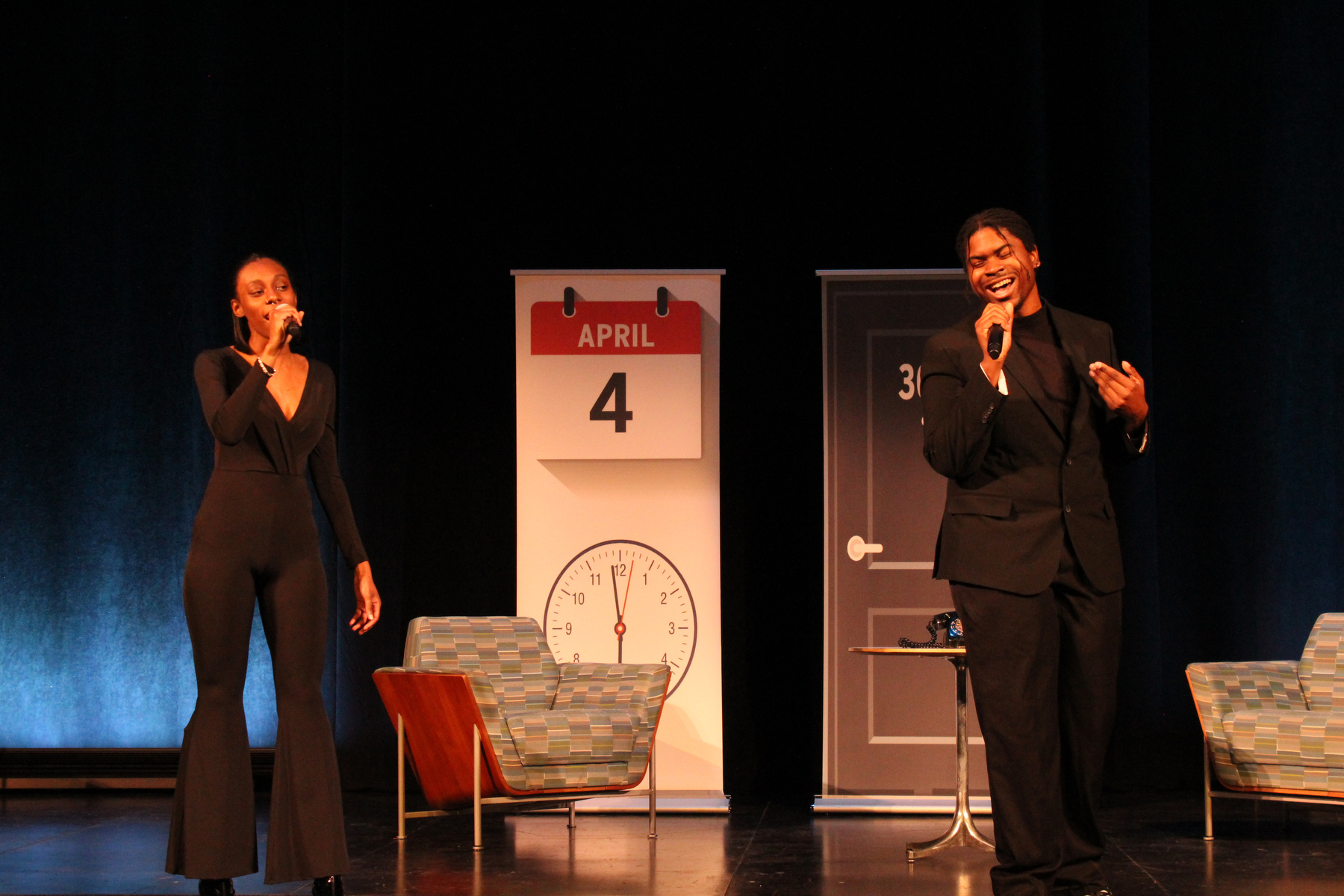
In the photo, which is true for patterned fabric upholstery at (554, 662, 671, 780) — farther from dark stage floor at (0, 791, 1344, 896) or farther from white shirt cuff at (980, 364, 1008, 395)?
white shirt cuff at (980, 364, 1008, 395)

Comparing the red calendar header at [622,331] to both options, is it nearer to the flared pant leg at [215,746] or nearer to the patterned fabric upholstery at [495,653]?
the patterned fabric upholstery at [495,653]

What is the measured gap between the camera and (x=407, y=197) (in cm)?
594

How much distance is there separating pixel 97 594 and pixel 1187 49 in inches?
221

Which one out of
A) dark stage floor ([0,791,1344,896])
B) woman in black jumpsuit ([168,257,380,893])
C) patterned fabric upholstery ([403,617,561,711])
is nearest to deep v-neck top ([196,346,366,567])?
woman in black jumpsuit ([168,257,380,893])

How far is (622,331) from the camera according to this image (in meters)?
5.16

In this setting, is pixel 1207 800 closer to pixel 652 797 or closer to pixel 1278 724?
pixel 1278 724

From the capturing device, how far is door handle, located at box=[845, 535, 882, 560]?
5242 millimetres

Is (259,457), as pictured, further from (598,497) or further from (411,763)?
(598,497)

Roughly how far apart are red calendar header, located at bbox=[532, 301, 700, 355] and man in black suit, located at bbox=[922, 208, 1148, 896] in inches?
103

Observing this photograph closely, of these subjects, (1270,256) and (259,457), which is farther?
(1270,256)

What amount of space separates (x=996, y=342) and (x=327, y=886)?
1866 mm

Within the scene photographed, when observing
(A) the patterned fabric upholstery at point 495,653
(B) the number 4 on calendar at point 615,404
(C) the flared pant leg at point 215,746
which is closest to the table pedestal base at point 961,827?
(A) the patterned fabric upholstery at point 495,653

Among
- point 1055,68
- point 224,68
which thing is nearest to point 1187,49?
point 1055,68

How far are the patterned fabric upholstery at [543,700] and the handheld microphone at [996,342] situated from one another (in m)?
2.42
